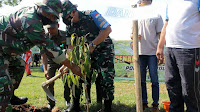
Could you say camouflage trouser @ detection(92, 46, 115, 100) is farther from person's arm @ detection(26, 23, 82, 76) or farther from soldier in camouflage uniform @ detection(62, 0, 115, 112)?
person's arm @ detection(26, 23, 82, 76)

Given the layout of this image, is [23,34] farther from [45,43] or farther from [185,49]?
[185,49]

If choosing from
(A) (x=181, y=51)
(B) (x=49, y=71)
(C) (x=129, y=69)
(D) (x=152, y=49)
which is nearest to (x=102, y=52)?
(D) (x=152, y=49)

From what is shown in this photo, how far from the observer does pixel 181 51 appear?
225 centimetres

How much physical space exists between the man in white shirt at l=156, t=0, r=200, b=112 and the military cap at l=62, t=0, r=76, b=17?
150cm

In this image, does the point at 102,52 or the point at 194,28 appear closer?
the point at 194,28

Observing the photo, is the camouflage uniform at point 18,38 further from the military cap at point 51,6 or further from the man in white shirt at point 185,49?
the man in white shirt at point 185,49

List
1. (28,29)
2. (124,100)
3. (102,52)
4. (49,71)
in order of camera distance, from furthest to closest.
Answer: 1. (124,100)
2. (49,71)
3. (102,52)
4. (28,29)

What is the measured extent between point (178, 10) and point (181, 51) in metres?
0.49

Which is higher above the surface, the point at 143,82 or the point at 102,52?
the point at 102,52

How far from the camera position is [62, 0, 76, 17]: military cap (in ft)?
9.85

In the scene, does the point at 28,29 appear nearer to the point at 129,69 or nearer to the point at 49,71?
the point at 49,71

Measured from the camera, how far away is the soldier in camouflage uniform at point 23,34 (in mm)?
2125

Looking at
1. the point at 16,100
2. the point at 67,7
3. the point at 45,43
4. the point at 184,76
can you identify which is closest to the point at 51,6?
the point at 45,43

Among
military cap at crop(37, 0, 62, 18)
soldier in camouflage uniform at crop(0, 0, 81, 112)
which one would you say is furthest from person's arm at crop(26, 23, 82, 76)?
military cap at crop(37, 0, 62, 18)
